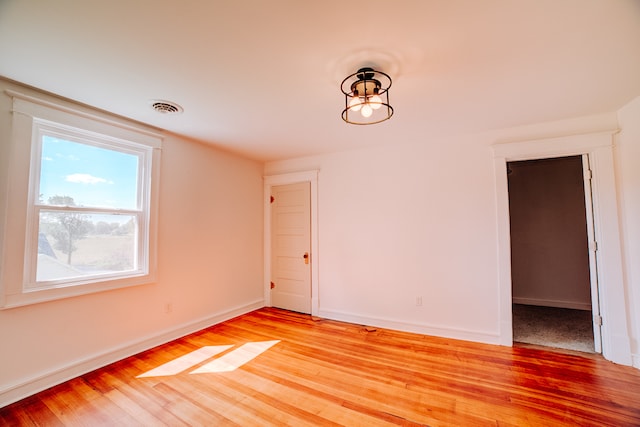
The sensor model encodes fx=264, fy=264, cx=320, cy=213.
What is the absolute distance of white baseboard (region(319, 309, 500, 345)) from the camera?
307 cm

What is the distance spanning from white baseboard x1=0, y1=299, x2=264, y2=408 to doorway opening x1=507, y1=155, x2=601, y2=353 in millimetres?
4667

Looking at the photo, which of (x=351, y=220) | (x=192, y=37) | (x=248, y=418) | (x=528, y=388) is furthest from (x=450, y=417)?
(x=192, y=37)

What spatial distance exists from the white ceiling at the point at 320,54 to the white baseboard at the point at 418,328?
2.46 metres

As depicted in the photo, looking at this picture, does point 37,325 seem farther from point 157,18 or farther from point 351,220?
point 351,220

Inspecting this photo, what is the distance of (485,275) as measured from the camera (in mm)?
3098

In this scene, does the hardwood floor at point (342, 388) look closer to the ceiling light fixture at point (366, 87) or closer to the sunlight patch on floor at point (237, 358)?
the sunlight patch on floor at point (237, 358)

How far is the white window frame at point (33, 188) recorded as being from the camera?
2072 mm

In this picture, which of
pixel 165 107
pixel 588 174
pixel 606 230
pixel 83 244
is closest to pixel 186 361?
pixel 83 244

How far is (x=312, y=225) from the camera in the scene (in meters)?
4.18

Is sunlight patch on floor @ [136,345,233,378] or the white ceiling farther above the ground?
the white ceiling

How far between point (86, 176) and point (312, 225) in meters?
2.74

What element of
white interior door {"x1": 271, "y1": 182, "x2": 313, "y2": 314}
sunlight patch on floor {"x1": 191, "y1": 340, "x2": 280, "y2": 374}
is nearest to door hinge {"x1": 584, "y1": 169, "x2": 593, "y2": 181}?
white interior door {"x1": 271, "y1": 182, "x2": 313, "y2": 314}

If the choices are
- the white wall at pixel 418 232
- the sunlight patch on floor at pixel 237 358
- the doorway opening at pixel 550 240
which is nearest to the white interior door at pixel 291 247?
the white wall at pixel 418 232

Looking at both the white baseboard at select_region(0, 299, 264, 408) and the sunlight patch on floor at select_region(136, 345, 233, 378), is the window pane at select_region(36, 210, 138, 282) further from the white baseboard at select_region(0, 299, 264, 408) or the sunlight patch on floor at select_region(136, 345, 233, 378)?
the sunlight patch on floor at select_region(136, 345, 233, 378)
